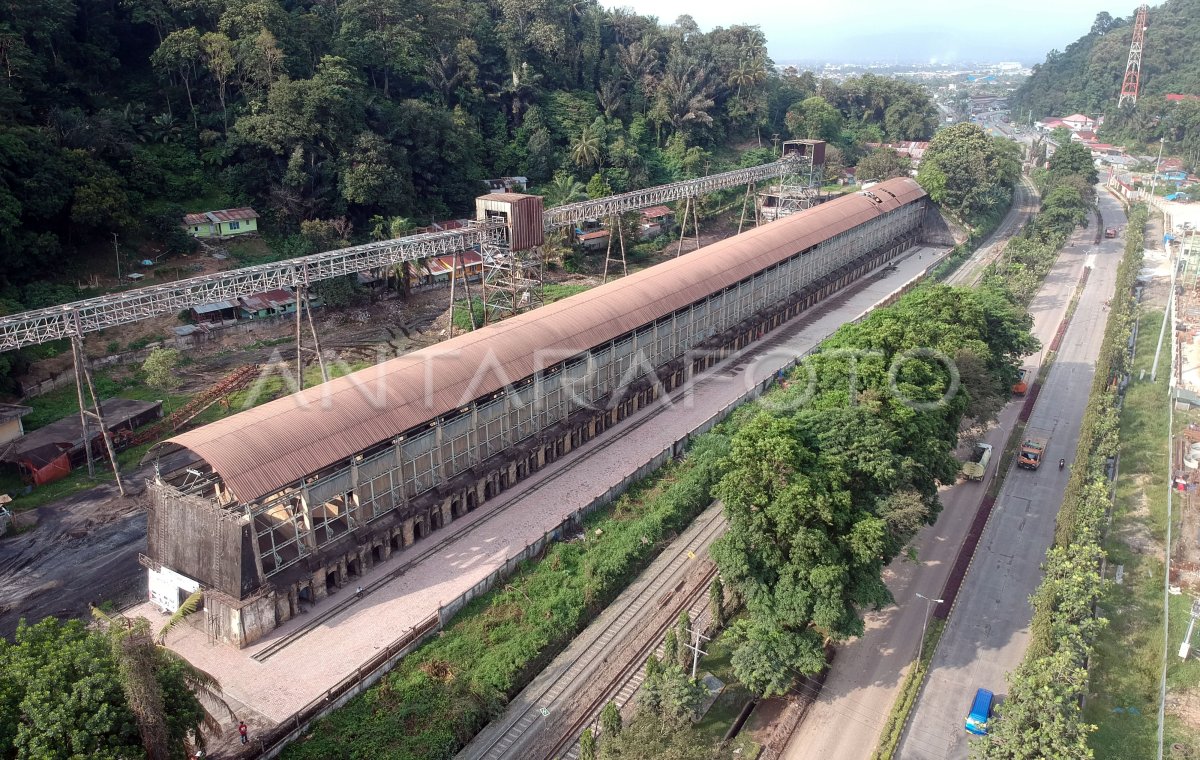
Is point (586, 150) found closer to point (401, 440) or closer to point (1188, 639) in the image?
point (401, 440)

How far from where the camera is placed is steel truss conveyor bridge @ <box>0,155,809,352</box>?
3697 centimetres

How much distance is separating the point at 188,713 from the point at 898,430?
85.1 ft

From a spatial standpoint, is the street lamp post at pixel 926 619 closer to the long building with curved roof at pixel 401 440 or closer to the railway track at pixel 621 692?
the railway track at pixel 621 692

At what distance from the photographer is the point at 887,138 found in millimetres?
134000

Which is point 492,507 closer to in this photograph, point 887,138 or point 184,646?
point 184,646

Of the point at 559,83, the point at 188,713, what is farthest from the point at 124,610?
the point at 559,83

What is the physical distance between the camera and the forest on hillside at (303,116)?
55.1 metres

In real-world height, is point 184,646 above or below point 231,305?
below

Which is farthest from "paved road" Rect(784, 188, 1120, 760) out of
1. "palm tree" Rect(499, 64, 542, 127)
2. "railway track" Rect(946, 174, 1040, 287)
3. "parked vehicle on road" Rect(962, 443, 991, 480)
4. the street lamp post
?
"palm tree" Rect(499, 64, 542, 127)

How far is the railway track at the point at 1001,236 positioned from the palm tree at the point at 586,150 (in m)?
40.2

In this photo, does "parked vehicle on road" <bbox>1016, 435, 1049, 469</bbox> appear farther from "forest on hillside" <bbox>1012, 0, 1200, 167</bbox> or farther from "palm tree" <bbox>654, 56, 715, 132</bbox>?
"forest on hillside" <bbox>1012, 0, 1200, 167</bbox>

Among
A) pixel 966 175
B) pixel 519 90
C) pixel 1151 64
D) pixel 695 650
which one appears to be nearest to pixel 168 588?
pixel 695 650

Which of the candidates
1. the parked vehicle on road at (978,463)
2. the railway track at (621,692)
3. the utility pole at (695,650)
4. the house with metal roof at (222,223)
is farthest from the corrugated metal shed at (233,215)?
the parked vehicle on road at (978,463)

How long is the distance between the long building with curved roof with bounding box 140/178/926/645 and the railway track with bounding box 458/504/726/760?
30.1 ft
